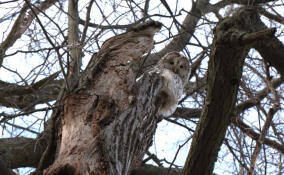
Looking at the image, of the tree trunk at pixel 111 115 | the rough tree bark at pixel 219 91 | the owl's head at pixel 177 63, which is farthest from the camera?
the owl's head at pixel 177 63

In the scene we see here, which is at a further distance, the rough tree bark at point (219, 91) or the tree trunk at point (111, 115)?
the rough tree bark at point (219, 91)

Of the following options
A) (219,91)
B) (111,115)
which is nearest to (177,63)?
(219,91)

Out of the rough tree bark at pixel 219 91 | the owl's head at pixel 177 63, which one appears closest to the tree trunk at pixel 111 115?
the rough tree bark at pixel 219 91

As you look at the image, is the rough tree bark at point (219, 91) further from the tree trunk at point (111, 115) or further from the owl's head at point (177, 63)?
the owl's head at point (177, 63)

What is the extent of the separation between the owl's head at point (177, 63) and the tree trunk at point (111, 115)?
1587 mm

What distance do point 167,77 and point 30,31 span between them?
5.69 feet

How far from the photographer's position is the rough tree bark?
7.10ft

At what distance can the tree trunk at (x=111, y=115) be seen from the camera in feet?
6.22

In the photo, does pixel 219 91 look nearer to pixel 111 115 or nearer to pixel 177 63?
pixel 111 115

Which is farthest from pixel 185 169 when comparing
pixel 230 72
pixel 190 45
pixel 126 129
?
pixel 190 45

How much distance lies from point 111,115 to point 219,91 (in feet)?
2.23

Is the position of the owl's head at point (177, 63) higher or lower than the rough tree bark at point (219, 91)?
higher

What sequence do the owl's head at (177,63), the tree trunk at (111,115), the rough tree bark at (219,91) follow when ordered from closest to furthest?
the tree trunk at (111,115), the rough tree bark at (219,91), the owl's head at (177,63)

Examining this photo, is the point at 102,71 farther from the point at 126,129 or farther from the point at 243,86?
the point at 243,86
